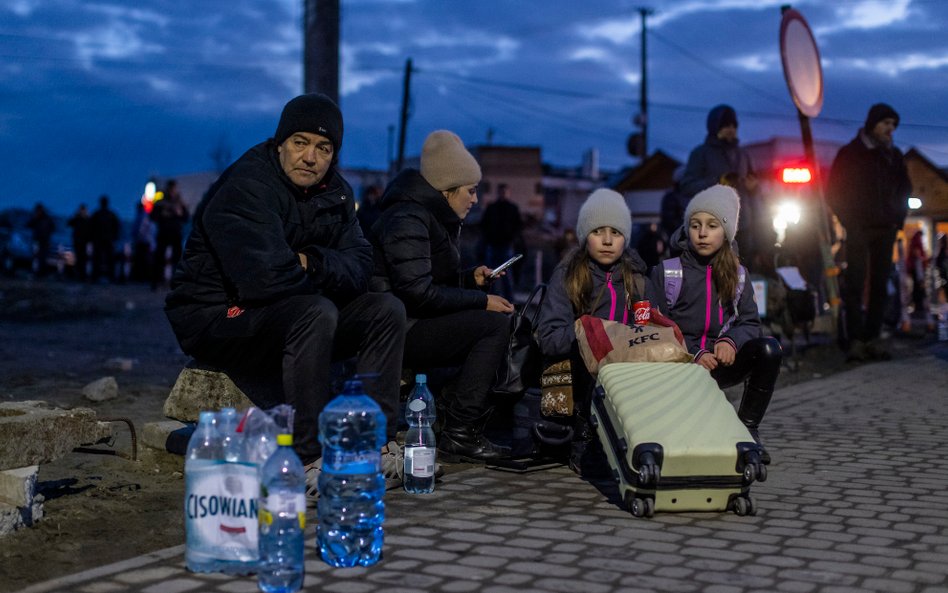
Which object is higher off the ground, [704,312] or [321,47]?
[321,47]

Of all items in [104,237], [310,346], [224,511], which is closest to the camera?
[224,511]

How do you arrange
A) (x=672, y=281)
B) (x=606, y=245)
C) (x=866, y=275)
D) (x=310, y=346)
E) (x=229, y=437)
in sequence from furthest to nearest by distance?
(x=866, y=275), (x=672, y=281), (x=606, y=245), (x=310, y=346), (x=229, y=437)

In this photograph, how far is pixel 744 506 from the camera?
5.19m

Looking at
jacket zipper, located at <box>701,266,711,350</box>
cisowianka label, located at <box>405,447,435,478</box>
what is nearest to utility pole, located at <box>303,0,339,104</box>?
jacket zipper, located at <box>701,266,711,350</box>

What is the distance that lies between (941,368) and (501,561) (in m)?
8.76

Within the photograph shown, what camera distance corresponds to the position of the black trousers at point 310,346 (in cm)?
537

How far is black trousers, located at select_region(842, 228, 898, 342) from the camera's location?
40.4 ft

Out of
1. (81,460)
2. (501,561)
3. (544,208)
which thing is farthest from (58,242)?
(544,208)

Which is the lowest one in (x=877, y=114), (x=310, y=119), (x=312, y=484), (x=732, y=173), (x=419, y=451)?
(x=312, y=484)

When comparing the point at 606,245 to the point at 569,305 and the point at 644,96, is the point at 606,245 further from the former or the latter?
the point at 644,96

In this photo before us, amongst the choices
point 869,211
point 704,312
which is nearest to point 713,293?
point 704,312

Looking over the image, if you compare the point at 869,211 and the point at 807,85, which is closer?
the point at 869,211

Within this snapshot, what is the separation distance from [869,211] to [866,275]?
807 millimetres

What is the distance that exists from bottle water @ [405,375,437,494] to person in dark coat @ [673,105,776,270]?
5948 millimetres
